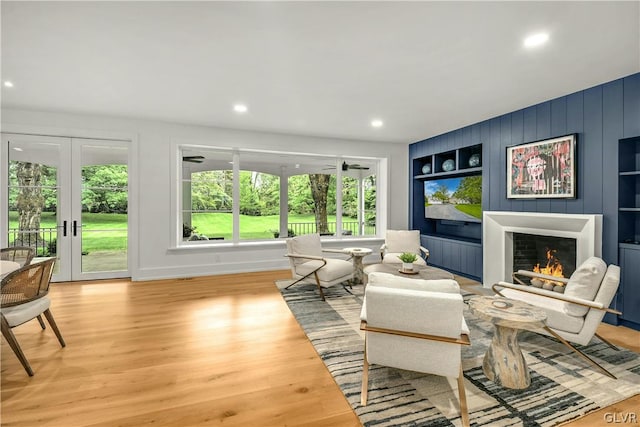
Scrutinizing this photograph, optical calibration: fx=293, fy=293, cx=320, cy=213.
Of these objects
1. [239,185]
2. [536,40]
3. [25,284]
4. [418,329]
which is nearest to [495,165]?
[536,40]

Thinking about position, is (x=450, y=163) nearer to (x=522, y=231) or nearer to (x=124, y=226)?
(x=522, y=231)

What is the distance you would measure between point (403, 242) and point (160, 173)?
4.47 metres

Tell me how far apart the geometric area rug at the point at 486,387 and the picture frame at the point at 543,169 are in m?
1.86

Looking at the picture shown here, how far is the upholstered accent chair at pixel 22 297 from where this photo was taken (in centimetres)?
220

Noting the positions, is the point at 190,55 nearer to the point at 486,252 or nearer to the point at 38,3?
the point at 38,3

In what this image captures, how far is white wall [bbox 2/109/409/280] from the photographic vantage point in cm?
463

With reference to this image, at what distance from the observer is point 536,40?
2.43 meters

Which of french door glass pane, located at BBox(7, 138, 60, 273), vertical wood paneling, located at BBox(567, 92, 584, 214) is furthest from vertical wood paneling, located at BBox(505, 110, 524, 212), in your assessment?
french door glass pane, located at BBox(7, 138, 60, 273)

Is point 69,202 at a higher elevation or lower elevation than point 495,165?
lower

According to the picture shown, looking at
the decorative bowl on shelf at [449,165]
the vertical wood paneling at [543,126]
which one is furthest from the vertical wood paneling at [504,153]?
the decorative bowl on shelf at [449,165]

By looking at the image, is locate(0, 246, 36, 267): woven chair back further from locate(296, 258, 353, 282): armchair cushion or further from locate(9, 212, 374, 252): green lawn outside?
locate(296, 258, 353, 282): armchair cushion

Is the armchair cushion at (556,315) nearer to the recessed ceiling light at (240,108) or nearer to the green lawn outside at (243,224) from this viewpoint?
the recessed ceiling light at (240,108)

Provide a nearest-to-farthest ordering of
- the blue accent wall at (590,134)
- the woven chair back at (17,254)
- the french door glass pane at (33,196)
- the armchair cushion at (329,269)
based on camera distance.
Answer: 1. the blue accent wall at (590,134)
2. the woven chair back at (17,254)
3. the armchair cushion at (329,269)
4. the french door glass pane at (33,196)

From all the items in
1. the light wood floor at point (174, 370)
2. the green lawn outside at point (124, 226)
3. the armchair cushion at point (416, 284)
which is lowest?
the light wood floor at point (174, 370)
